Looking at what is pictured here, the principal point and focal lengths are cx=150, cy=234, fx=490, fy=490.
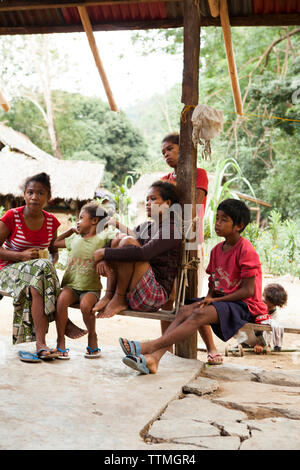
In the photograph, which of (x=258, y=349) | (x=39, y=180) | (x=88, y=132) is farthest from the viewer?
(x=88, y=132)

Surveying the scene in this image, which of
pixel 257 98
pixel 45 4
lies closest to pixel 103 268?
pixel 45 4

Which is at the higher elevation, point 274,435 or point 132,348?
point 132,348

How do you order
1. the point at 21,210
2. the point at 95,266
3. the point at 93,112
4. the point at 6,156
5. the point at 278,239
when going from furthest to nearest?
the point at 93,112 < the point at 6,156 < the point at 278,239 < the point at 21,210 < the point at 95,266

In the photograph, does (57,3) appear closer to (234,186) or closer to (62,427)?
(62,427)

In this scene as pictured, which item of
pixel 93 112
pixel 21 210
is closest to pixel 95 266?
pixel 21 210

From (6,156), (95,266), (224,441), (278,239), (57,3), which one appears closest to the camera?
(224,441)

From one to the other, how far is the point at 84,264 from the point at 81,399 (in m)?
1.12

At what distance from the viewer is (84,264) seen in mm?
3562

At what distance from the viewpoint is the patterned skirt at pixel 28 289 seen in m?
3.50

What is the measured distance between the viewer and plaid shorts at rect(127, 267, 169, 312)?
3350 mm

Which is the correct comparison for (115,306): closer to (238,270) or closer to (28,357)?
(28,357)

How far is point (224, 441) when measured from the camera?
86.8 inches

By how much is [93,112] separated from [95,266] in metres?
21.4

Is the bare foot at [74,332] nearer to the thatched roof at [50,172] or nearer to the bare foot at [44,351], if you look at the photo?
the bare foot at [44,351]
